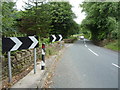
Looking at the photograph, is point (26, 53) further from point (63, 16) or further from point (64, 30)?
point (64, 30)

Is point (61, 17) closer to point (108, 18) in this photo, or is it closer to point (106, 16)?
point (106, 16)

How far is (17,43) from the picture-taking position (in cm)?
357

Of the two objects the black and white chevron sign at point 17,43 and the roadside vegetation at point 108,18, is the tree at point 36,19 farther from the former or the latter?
the black and white chevron sign at point 17,43

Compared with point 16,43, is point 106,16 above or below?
above

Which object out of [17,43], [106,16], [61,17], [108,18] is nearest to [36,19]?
[108,18]

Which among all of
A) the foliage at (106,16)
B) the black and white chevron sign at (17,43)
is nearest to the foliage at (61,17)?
the foliage at (106,16)

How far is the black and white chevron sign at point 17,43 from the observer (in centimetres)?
325

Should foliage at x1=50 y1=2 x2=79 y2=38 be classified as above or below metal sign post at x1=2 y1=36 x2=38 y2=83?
above

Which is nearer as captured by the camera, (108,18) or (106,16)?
(108,18)

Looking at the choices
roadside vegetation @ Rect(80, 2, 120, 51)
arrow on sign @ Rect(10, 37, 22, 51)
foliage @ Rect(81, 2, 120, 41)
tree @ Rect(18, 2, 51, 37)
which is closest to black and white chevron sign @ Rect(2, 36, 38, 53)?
arrow on sign @ Rect(10, 37, 22, 51)

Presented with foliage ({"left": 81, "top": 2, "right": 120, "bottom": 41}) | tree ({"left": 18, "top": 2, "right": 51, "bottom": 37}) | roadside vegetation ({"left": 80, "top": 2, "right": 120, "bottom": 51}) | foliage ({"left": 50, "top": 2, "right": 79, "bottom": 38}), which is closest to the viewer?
tree ({"left": 18, "top": 2, "right": 51, "bottom": 37})

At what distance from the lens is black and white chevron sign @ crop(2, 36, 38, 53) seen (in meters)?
3.25

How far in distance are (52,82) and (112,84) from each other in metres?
1.99

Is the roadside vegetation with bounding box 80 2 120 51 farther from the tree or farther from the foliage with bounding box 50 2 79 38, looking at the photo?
the tree
